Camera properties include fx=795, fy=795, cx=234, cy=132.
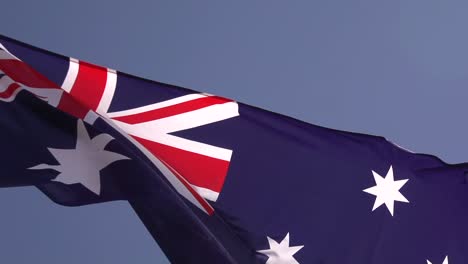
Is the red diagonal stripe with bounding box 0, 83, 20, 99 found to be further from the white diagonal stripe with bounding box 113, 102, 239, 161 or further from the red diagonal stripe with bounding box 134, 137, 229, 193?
the red diagonal stripe with bounding box 134, 137, 229, 193

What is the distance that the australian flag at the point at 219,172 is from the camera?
24.8 feet

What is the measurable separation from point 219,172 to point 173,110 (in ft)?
2.73

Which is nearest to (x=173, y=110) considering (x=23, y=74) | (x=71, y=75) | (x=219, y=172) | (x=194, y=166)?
(x=194, y=166)

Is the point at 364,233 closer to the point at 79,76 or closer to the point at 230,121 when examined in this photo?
the point at 230,121

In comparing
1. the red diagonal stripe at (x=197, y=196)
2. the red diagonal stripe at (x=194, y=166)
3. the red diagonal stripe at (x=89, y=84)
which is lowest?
the red diagonal stripe at (x=197, y=196)

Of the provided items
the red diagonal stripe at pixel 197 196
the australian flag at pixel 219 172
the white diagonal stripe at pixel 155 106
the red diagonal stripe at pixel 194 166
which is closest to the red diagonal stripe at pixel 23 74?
the australian flag at pixel 219 172

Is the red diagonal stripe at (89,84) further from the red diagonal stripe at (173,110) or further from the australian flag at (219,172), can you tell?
the red diagonal stripe at (173,110)

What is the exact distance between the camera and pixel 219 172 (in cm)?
826

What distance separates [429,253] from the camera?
8.56 m

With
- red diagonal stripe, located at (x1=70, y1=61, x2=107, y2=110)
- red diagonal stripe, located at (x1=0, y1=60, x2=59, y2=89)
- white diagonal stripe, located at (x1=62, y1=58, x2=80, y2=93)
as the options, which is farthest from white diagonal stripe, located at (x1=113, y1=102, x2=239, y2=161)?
red diagonal stripe, located at (x1=0, y1=60, x2=59, y2=89)

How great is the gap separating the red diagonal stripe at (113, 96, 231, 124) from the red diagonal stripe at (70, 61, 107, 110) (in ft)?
1.05

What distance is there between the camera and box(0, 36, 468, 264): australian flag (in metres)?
7.55

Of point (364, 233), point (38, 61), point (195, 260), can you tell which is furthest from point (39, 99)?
point (364, 233)

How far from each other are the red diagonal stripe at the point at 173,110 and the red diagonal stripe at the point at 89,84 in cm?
32
